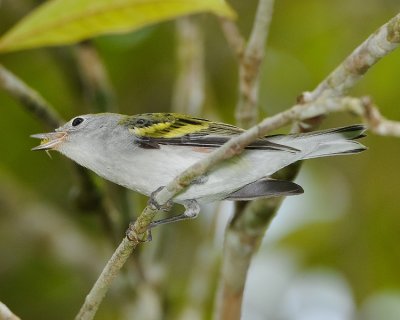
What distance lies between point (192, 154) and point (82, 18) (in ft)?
2.44

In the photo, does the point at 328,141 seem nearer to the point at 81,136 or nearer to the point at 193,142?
the point at 193,142

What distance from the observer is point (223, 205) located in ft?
14.9

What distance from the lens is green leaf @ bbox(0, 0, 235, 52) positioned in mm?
3205

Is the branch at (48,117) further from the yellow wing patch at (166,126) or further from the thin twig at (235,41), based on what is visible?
the thin twig at (235,41)

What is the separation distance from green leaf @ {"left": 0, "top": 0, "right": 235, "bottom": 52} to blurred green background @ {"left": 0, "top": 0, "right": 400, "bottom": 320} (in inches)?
48.5

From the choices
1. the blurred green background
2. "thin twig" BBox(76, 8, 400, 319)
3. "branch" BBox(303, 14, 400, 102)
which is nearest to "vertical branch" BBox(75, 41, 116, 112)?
the blurred green background

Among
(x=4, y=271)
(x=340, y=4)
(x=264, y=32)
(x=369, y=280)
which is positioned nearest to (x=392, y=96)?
(x=340, y=4)

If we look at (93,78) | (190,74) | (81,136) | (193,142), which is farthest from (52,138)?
(190,74)

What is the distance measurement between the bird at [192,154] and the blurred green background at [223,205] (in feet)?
3.33

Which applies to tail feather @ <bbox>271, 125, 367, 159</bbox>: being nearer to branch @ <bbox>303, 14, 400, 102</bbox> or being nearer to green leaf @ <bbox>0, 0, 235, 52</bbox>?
branch @ <bbox>303, 14, 400, 102</bbox>

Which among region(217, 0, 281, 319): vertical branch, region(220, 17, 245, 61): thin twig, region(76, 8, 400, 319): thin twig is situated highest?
region(220, 17, 245, 61): thin twig

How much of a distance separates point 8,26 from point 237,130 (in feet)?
10.4

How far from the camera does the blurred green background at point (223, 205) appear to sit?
4.87 metres

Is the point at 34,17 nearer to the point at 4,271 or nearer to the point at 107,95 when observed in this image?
the point at 107,95
